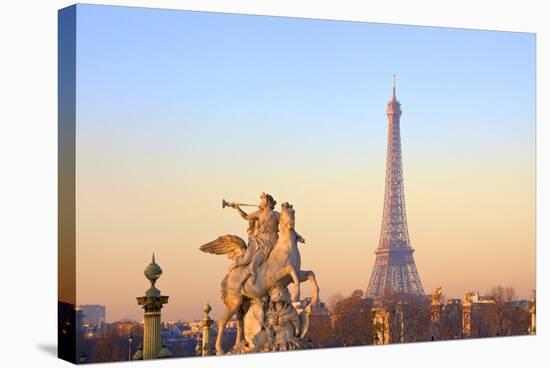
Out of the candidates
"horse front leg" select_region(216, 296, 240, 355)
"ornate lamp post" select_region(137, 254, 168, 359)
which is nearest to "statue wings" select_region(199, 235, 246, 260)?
"horse front leg" select_region(216, 296, 240, 355)

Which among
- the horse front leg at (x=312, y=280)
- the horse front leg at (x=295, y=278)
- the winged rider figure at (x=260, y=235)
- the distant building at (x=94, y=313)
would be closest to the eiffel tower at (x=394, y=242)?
the horse front leg at (x=312, y=280)

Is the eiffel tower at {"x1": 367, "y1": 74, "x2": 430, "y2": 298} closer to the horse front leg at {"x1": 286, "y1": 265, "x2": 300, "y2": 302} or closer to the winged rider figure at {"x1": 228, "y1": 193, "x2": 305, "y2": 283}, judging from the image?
the winged rider figure at {"x1": 228, "y1": 193, "x2": 305, "y2": 283}

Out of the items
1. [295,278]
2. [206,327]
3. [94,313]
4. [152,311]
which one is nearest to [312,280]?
[295,278]

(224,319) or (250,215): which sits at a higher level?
(250,215)

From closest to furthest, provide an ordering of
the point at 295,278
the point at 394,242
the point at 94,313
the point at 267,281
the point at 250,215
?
1. the point at 94,313
2. the point at 295,278
3. the point at 267,281
4. the point at 250,215
5. the point at 394,242

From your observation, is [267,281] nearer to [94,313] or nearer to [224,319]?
[224,319]

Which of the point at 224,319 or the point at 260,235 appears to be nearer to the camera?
the point at 260,235
